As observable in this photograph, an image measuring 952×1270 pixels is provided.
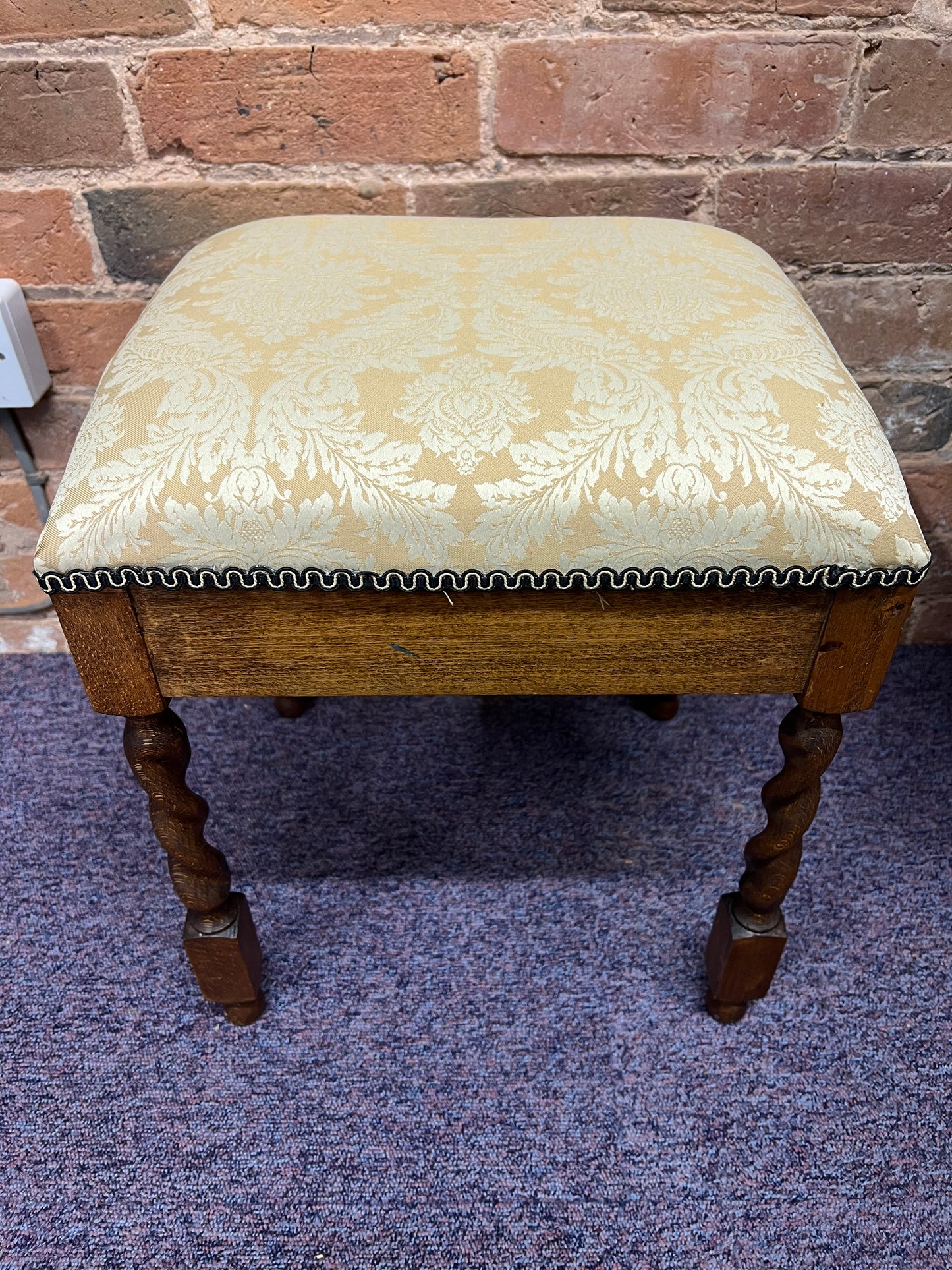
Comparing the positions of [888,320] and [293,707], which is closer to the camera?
[888,320]

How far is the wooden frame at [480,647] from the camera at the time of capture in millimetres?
613

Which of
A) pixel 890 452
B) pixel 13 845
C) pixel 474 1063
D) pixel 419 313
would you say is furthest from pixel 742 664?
pixel 13 845

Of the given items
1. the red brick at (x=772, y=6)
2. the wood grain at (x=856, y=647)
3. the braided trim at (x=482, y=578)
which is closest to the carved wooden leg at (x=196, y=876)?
the braided trim at (x=482, y=578)

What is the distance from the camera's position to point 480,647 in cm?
64

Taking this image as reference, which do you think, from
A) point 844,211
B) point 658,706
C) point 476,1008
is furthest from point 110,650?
point 844,211

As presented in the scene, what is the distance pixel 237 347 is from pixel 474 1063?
24.3 inches

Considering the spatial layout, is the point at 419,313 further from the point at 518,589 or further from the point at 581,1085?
the point at 581,1085

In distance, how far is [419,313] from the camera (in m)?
0.67

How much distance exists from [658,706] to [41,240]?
83 centimetres

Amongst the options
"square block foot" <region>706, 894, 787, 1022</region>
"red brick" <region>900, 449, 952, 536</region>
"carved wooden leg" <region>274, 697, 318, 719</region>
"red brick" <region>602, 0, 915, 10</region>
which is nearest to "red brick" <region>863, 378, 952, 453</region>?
"red brick" <region>900, 449, 952, 536</region>

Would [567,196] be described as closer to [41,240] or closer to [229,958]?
[41,240]

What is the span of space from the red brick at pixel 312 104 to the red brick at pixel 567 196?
0.03 m

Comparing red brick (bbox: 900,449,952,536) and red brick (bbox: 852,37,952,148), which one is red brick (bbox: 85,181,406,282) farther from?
red brick (bbox: 900,449,952,536)

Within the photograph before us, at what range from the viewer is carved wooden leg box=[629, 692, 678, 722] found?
1.14 m
